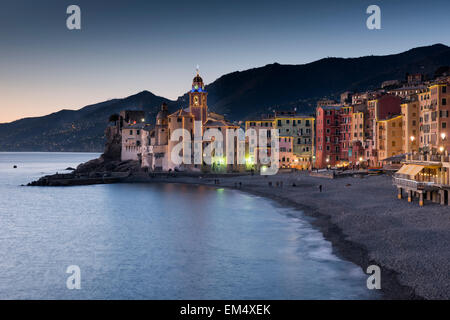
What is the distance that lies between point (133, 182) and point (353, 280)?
96781mm

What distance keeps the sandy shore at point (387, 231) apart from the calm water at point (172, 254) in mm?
1810

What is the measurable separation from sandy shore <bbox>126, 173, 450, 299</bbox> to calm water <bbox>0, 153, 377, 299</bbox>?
5.94 ft

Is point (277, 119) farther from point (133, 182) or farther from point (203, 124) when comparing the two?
point (133, 182)

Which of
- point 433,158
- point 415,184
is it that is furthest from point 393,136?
point 415,184

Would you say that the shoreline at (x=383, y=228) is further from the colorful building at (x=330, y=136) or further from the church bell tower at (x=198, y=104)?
the church bell tower at (x=198, y=104)

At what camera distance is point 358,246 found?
34969 millimetres

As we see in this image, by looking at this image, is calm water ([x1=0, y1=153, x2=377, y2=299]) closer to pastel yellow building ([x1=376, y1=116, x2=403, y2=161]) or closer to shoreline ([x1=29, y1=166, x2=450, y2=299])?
shoreline ([x1=29, y1=166, x2=450, y2=299])

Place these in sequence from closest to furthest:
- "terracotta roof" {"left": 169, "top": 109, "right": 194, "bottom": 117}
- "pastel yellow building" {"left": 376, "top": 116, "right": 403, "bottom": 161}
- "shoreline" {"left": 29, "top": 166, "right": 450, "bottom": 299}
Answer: "shoreline" {"left": 29, "top": 166, "right": 450, "bottom": 299} → "pastel yellow building" {"left": 376, "top": 116, "right": 403, "bottom": 161} → "terracotta roof" {"left": 169, "top": 109, "right": 194, "bottom": 117}

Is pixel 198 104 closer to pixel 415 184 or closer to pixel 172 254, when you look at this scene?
pixel 415 184

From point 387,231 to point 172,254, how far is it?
1855 cm

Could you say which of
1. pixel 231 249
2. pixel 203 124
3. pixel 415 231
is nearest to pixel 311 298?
pixel 415 231

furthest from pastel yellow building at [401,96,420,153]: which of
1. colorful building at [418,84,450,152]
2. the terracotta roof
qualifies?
the terracotta roof

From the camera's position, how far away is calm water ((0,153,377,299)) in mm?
29469
